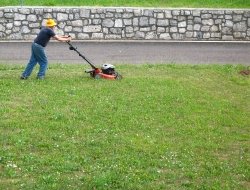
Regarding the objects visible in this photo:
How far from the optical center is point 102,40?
20938 mm

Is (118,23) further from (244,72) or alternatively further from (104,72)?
(104,72)

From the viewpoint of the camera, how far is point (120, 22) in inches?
820

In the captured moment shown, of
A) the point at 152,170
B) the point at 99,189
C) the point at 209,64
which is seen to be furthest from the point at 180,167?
the point at 209,64

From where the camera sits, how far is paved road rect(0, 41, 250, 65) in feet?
58.9

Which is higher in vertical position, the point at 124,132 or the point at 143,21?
the point at 143,21

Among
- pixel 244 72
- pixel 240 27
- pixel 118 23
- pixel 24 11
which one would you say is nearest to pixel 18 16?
pixel 24 11

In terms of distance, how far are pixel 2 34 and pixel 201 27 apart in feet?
22.9

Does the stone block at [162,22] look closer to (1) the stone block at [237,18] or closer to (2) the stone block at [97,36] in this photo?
(2) the stone block at [97,36]

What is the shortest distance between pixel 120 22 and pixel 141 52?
7.04 feet

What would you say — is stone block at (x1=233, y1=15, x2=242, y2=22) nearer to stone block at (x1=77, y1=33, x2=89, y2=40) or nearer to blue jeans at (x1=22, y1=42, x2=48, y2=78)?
stone block at (x1=77, y1=33, x2=89, y2=40)

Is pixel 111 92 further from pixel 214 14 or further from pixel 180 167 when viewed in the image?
pixel 214 14

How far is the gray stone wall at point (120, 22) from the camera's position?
67.9ft

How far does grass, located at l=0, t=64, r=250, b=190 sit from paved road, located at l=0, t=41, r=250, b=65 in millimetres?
2638

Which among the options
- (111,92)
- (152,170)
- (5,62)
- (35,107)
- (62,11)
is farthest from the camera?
(62,11)
